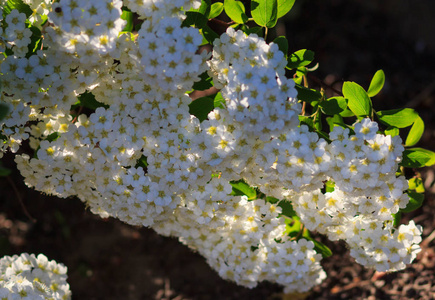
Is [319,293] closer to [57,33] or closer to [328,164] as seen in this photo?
[328,164]

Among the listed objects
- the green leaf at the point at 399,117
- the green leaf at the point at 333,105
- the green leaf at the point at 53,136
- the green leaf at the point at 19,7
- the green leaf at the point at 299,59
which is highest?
the green leaf at the point at 19,7

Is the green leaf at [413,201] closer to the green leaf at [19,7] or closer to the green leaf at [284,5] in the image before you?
the green leaf at [284,5]

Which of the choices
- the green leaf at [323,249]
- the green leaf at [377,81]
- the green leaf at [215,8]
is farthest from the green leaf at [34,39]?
the green leaf at [323,249]

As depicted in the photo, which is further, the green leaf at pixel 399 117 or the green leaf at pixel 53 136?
the green leaf at pixel 53 136

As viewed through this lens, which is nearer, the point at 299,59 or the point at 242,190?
the point at 299,59

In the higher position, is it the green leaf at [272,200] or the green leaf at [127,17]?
the green leaf at [127,17]

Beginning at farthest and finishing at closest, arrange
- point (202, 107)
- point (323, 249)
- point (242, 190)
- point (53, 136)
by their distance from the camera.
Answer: point (323, 249) → point (242, 190) → point (53, 136) → point (202, 107)

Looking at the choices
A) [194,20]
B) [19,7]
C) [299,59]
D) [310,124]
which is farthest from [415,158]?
[19,7]

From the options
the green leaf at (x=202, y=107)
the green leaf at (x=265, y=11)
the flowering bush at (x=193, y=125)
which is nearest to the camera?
the flowering bush at (x=193, y=125)

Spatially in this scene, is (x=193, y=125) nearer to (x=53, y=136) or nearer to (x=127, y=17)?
(x=127, y=17)
